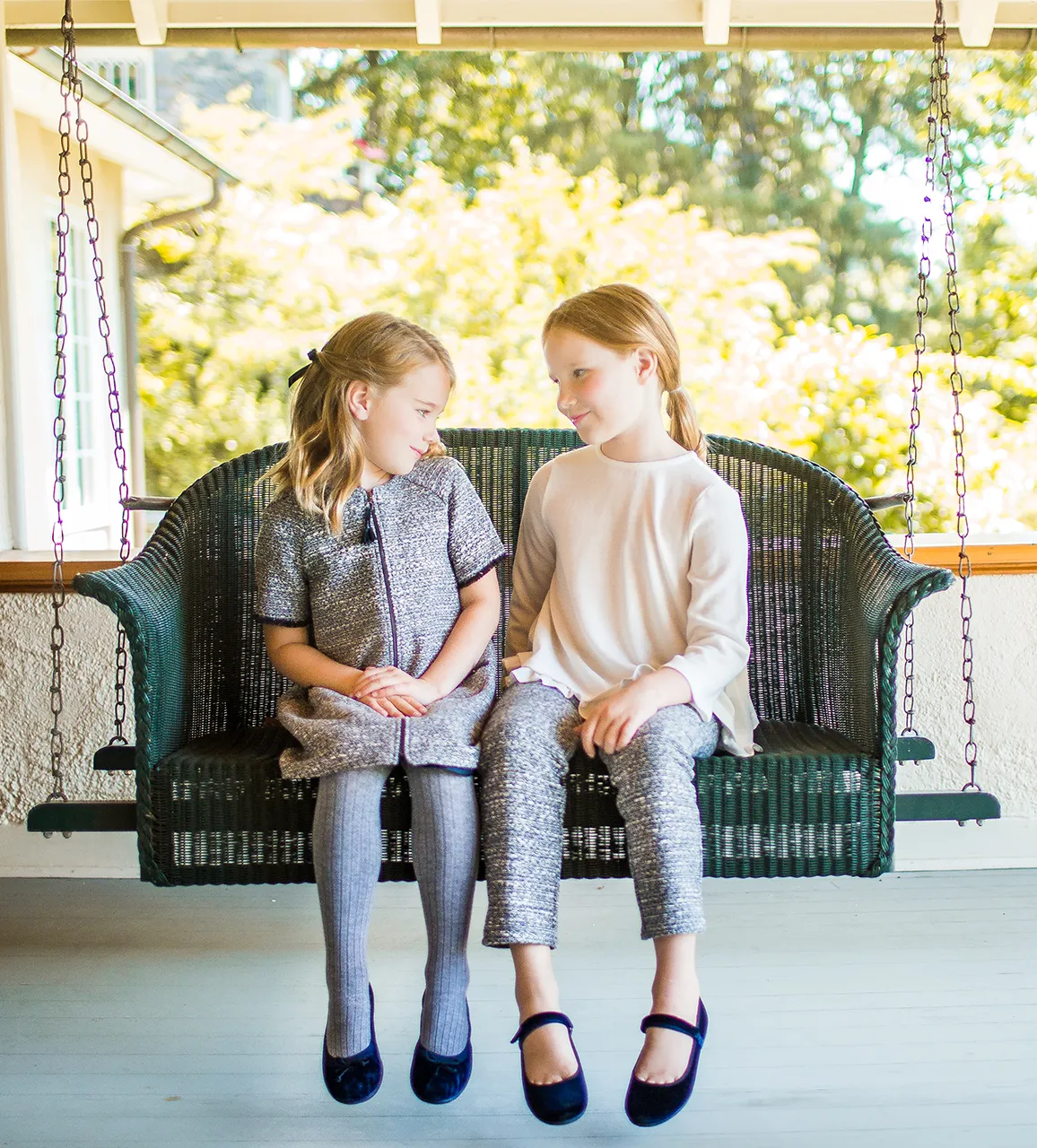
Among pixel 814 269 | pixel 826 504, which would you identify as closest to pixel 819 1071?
pixel 826 504

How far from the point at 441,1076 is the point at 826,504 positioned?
120cm

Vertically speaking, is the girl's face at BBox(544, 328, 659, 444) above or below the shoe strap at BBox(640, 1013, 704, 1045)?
above

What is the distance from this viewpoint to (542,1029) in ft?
4.77

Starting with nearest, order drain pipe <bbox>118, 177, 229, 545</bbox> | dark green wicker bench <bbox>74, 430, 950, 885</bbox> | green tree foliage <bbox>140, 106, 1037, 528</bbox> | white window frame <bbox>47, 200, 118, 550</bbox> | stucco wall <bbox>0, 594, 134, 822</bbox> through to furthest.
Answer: dark green wicker bench <bbox>74, 430, 950, 885</bbox>
stucco wall <bbox>0, 594, 134, 822</bbox>
white window frame <bbox>47, 200, 118, 550</bbox>
drain pipe <bbox>118, 177, 229, 545</bbox>
green tree foliage <bbox>140, 106, 1037, 528</bbox>

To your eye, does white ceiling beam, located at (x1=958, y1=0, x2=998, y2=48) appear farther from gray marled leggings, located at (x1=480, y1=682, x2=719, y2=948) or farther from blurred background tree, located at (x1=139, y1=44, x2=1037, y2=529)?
blurred background tree, located at (x1=139, y1=44, x2=1037, y2=529)

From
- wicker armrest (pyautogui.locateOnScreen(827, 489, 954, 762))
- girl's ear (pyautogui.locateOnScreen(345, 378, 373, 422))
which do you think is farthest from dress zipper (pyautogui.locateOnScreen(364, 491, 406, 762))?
wicker armrest (pyautogui.locateOnScreen(827, 489, 954, 762))

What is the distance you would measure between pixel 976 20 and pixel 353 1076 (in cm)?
219

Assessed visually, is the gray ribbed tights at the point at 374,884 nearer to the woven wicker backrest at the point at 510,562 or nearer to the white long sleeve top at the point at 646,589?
the white long sleeve top at the point at 646,589

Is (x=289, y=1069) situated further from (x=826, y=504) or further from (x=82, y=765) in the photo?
(x=826, y=504)

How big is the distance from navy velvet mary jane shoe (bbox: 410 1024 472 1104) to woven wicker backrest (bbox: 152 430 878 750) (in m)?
0.73

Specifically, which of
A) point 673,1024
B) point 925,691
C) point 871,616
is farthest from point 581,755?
point 925,691

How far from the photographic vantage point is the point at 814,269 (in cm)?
520

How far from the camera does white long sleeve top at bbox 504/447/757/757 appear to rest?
1.74m

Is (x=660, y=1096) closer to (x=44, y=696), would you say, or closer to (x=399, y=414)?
(x=399, y=414)
